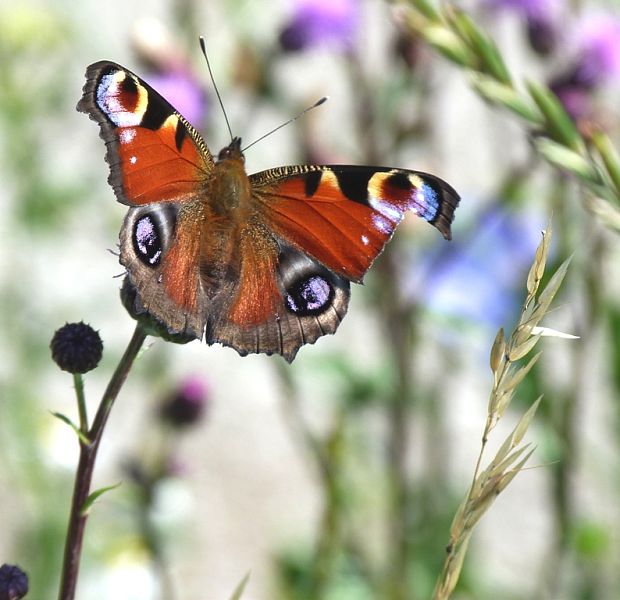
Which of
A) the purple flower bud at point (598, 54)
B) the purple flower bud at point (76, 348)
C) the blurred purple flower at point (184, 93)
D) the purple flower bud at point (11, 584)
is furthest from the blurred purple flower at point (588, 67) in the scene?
the purple flower bud at point (11, 584)

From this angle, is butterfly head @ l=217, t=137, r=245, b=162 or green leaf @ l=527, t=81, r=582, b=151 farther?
butterfly head @ l=217, t=137, r=245, b=162

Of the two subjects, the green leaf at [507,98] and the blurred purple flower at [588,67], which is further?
the blurred purple flower at [588,67]

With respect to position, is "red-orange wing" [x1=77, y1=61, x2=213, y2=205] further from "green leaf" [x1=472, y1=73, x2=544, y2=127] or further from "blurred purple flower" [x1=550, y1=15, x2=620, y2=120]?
"blurred purple flower" [x1=550, y1=15, x2=620, y2=120]

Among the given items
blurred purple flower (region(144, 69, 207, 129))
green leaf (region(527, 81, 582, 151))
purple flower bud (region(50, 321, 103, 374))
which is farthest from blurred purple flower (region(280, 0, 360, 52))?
purple flower bud (region(50, 321, 103, 374))

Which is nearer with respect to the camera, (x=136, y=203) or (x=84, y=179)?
(x=136, y=203)

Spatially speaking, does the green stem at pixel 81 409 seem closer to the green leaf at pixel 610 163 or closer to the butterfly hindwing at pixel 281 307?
the butterfly hindwing at pixel 281 307

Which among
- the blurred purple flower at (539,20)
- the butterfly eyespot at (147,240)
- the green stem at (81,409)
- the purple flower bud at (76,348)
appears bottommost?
the green stem at (81,409)

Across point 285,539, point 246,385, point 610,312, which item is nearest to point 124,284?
point 610,312

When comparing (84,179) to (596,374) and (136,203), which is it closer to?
(136,203)
